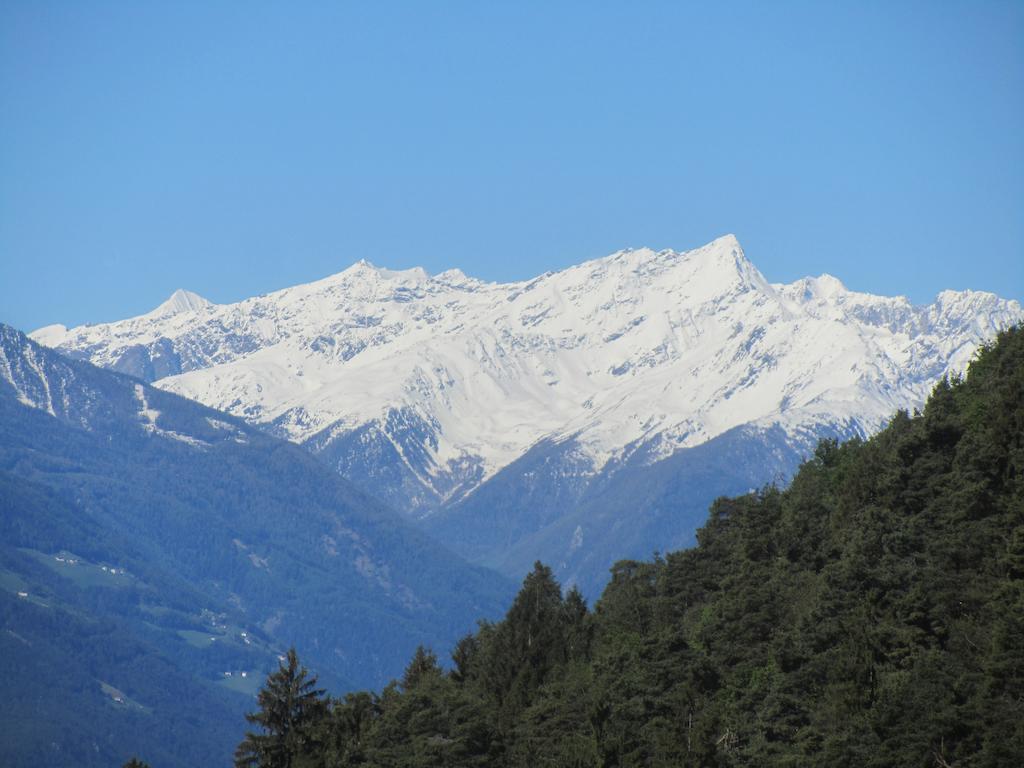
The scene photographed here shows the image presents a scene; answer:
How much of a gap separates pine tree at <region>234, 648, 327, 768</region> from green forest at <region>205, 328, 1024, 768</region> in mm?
A: 177

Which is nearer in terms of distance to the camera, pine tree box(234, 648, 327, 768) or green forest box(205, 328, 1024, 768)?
green forest box(205, 328, 1024, 768)

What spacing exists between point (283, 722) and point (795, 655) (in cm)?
3651

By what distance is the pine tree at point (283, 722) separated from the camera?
125250 mm

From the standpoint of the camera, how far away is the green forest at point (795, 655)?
10150cm

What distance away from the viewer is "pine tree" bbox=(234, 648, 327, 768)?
411 ft

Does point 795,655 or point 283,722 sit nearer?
point 795,655

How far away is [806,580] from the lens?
439 feet

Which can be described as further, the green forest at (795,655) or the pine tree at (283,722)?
the pine tree at (283,722)

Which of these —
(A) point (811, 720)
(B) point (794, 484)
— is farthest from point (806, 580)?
(B) point (794, 484)

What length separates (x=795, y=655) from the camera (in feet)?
377

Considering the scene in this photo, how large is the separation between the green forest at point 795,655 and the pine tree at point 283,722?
177mm

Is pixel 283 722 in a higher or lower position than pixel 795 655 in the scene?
higher

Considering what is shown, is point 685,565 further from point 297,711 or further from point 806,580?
point 297,711

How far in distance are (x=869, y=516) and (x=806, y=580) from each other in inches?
340
